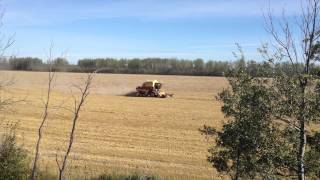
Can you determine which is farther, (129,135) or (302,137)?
(129,135)

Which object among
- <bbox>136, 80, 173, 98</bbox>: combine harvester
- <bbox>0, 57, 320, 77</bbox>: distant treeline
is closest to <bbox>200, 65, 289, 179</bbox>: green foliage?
<bbox>0, 57, 320, 77</bbox>: distant treeline

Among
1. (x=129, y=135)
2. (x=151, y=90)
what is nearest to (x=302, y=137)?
(x=129, y=135)

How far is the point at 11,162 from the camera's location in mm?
13773

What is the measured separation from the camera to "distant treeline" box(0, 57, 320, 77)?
10.6 metres

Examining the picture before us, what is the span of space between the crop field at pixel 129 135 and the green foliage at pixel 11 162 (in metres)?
3.06

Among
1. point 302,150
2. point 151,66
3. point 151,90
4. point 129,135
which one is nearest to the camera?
point 302,150

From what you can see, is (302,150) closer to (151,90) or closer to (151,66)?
(151,90)

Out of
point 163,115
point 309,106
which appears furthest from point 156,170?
point 163,115

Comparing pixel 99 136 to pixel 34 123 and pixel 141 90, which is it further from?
pixel 141 90

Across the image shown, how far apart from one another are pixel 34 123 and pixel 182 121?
10448 mm

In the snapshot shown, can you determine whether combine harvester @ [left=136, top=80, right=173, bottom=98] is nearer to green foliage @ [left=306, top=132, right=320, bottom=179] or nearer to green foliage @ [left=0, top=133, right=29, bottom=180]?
green foliage @ [left=0, top=133, right=29, bottom=180]

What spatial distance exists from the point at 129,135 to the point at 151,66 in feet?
283

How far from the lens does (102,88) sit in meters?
71.1

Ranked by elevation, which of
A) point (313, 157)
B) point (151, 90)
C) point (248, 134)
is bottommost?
point (151, 90)
